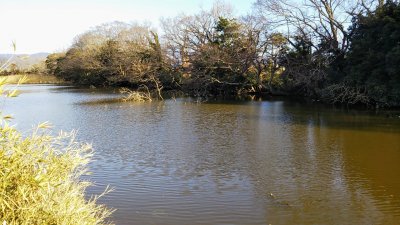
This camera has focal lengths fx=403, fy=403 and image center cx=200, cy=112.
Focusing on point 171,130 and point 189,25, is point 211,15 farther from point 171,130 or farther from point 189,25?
point 171,130

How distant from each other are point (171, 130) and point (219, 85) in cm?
1864

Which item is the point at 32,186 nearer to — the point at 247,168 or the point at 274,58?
the point at 247,168

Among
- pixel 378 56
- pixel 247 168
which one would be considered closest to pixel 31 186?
pixel 247 168

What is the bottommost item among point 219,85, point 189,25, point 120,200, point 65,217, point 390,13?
point 120,200

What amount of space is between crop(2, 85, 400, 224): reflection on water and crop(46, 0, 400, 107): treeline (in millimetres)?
4708

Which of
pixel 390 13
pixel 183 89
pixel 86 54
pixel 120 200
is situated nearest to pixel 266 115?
pixel 390 13

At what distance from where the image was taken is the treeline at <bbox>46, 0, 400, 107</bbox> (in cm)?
2125

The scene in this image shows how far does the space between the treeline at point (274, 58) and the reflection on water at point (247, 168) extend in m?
4.71

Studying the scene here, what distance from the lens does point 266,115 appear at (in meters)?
20.0

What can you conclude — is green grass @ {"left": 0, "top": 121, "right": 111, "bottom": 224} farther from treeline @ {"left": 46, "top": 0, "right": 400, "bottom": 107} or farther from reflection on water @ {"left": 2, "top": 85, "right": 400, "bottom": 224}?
treeline @ {"left": 46, "top": 0, "right": 400, "bottom": 107}

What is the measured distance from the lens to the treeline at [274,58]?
2125 centimetres

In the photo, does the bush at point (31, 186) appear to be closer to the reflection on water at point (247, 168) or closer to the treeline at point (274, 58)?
the reflection on water at point (247, 168)

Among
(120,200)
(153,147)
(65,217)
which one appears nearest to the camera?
(65,217)

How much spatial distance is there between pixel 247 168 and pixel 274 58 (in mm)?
22361
